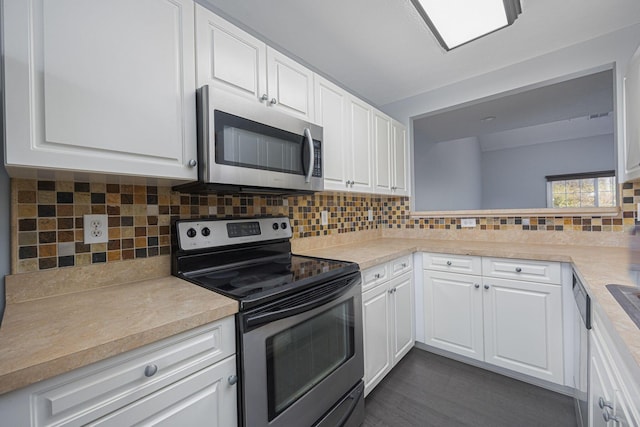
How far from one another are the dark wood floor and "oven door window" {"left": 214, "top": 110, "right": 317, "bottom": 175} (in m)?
1.46

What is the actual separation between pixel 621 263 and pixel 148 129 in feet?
7.31

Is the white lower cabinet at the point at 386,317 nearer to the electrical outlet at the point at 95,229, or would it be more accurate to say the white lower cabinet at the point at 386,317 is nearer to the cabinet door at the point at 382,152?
the cabinet door at the point at 382,152

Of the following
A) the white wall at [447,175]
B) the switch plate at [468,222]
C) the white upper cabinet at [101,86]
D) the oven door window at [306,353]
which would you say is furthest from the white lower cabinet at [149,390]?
the white wall at [447,175]

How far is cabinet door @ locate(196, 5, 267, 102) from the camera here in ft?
3.75

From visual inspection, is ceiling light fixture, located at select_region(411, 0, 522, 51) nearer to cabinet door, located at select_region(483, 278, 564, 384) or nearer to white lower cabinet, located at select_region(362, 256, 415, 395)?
white lower cabinet, located at select_region(362, 256, 415, 395)

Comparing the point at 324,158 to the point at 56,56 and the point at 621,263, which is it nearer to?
the point at 56,56

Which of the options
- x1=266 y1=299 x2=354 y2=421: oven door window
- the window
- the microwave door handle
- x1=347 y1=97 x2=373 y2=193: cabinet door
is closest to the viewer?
x1=266 y1=299 x2=354 y2=421: oven door window

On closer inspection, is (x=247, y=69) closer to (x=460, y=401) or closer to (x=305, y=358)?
(x=305, y=358)

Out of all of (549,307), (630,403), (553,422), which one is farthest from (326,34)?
(553,422)

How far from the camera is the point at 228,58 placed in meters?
1.23

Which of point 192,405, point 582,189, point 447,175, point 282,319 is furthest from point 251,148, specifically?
point 582,189

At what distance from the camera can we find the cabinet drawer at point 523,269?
166cm

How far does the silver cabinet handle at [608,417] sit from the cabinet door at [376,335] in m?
0.97

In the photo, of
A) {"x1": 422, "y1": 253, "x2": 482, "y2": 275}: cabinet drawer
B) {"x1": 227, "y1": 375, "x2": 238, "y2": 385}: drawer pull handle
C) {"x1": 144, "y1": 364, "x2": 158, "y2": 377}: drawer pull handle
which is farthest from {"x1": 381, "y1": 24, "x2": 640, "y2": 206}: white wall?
{"x1": 144, "y1": 364, "x2": 158, "y2": 377}: drawer pull handle
